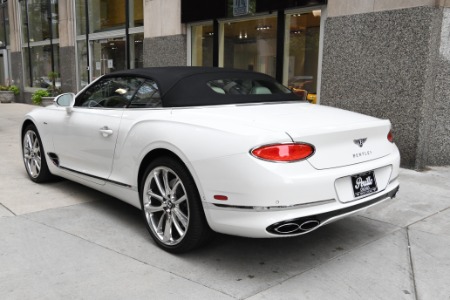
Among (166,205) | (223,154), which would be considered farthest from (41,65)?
(223,154)

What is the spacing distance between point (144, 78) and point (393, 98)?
396 centimetres

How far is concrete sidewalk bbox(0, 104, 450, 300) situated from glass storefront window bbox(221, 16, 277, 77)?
4.87m

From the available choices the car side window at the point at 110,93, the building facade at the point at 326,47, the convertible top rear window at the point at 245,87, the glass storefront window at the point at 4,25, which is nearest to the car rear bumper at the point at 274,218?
the convertible top rear window at the point at 245,87

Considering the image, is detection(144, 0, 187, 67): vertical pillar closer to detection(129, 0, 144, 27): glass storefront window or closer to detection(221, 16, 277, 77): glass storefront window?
detection(129, 0, 144, 27): glass storefront window

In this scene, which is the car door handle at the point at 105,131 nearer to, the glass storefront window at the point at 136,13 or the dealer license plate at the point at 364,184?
the dealer license plate at the point at 364,184

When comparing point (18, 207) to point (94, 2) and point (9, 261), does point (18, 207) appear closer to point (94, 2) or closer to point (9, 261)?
point (9, 261)

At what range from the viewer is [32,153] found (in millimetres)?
5562

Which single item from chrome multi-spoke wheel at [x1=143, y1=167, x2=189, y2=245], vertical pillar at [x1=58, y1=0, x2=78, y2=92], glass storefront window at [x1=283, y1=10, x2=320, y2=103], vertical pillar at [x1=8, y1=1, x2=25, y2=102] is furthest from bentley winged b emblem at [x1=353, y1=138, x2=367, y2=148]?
vertical pillar at [x1=8, y1=1, x2=25, y2=102]

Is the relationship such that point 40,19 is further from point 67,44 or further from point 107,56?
point 107,56

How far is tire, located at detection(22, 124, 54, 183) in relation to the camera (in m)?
5.34

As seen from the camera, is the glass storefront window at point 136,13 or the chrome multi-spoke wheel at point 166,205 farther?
the glass storefront window at point 136,13

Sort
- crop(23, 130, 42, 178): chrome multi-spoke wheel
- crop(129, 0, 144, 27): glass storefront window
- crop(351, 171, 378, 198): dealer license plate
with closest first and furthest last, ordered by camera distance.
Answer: crop(351, 171, 378, 198): dealer license plate
crop(23, 130, 42, 178): chrome multi-spoke wheel
crop(129, 0, 144, 27): glass storefront window

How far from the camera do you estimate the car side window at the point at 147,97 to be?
3.83 m

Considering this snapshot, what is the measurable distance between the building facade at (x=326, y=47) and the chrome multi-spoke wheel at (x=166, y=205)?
4171 millimetres
